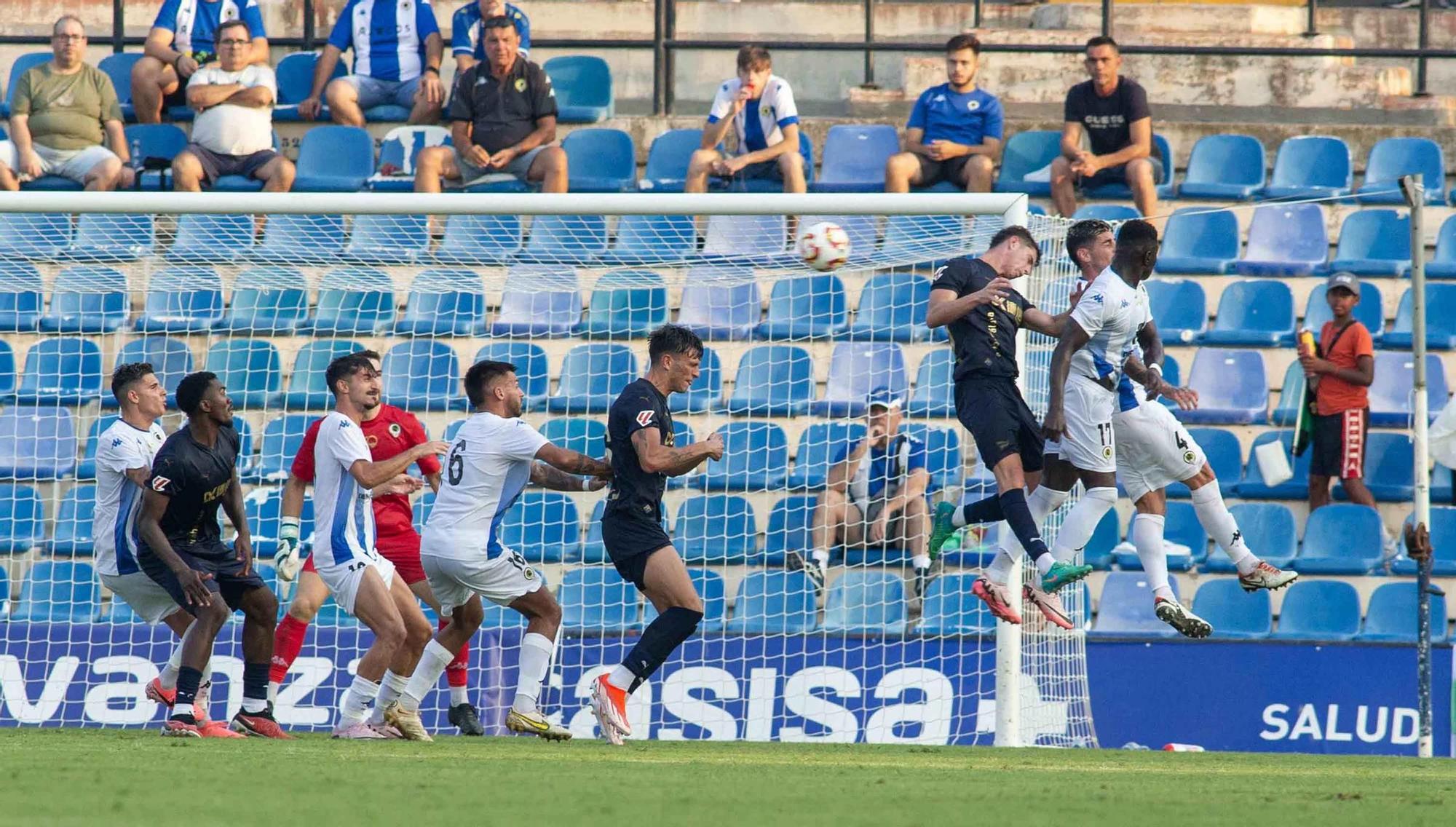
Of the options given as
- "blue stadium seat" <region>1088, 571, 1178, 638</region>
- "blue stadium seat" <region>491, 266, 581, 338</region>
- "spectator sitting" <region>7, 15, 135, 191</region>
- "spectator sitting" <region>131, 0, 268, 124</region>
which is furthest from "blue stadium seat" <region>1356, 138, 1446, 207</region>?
"spectator sitting" <region>7, 15, 135, 191</region>


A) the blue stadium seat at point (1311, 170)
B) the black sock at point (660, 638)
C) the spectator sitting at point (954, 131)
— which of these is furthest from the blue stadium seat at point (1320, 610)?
the black sock at point (660, 638)

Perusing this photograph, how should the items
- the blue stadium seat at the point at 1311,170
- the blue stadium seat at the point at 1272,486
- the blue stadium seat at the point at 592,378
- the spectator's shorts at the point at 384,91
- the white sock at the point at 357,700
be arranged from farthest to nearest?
1. the spectator's shorts at the point at 384,91
2. the blue stadium seat at the point at 1311,170
3. the blue stadium seat at the point at 1272,486
4. the blue stadium seat at the point at 592,378
5. the white sock at the point at 357,700

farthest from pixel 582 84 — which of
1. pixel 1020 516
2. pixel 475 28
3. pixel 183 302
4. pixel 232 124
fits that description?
pixel 1020 516

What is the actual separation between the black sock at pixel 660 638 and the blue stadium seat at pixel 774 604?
2087mm

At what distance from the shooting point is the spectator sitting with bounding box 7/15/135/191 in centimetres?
1285

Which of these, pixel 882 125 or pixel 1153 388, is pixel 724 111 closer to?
pixel 882 125

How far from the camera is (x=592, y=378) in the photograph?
37.0ft

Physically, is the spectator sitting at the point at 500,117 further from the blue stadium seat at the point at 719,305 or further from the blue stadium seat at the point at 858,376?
the blue stadium seat at the point at 858,376

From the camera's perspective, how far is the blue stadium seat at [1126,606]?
34.8 ft

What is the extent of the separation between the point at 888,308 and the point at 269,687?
444 centimetres

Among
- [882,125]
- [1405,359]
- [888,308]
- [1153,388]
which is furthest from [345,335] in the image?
[1405,359]

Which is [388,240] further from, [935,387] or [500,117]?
[935,387]

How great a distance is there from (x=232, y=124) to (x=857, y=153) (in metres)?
4.25

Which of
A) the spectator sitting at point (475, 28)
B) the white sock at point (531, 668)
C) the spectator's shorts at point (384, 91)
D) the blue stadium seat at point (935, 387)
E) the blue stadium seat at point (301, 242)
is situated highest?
the spectator sitting at point (475, 28)
